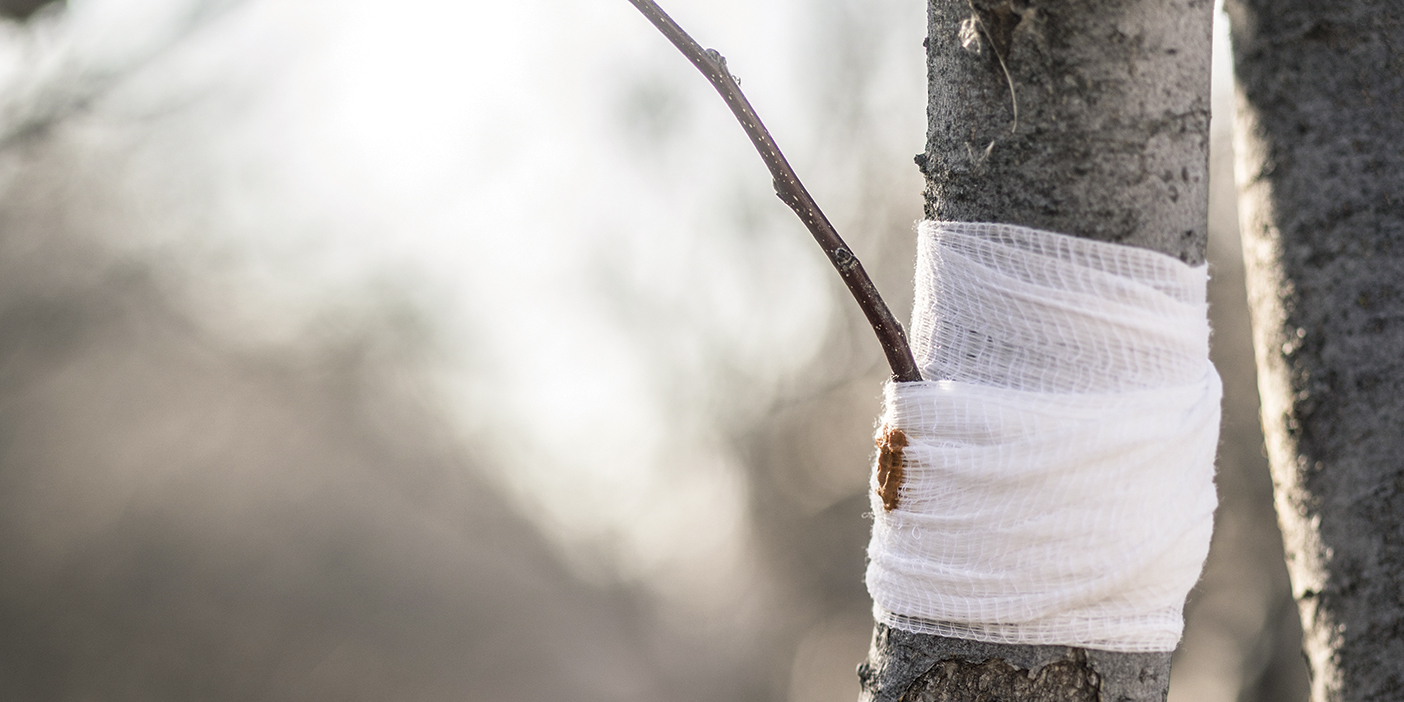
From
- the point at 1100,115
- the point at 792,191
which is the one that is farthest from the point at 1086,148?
the point at 792,191

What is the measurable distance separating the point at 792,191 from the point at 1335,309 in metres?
0.37

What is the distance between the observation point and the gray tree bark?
50cm

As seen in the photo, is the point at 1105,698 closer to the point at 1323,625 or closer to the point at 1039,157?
the point at 1323,625

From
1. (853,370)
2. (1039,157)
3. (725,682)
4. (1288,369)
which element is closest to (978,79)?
(1039,157)

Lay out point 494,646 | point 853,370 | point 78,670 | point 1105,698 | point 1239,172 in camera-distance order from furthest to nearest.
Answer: point 853,370 < point 494,646 < point 78,670 < point 1239,172 < point 1105,698

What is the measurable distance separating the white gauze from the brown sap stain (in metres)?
0.01

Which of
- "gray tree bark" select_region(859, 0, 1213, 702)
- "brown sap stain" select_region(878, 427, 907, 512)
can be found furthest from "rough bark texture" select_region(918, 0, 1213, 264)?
"brown sap stain" select_region(878, 427, 907, 512)

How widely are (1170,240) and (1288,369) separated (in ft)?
0.49

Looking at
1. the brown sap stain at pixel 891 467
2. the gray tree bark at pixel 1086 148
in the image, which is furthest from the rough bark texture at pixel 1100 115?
the brown sap stain at pixel 891 467

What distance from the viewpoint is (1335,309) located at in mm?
538

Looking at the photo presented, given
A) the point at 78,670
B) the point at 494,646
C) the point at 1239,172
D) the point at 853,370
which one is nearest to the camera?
the point at 1239,172

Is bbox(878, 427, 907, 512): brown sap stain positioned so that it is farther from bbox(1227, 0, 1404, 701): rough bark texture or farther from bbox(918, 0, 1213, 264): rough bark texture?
bbox(1227, 0, 1404, 701): rough bark texture

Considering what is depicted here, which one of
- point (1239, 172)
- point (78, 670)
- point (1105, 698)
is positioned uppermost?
point (1239, 172)

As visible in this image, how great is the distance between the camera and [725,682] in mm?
5352
